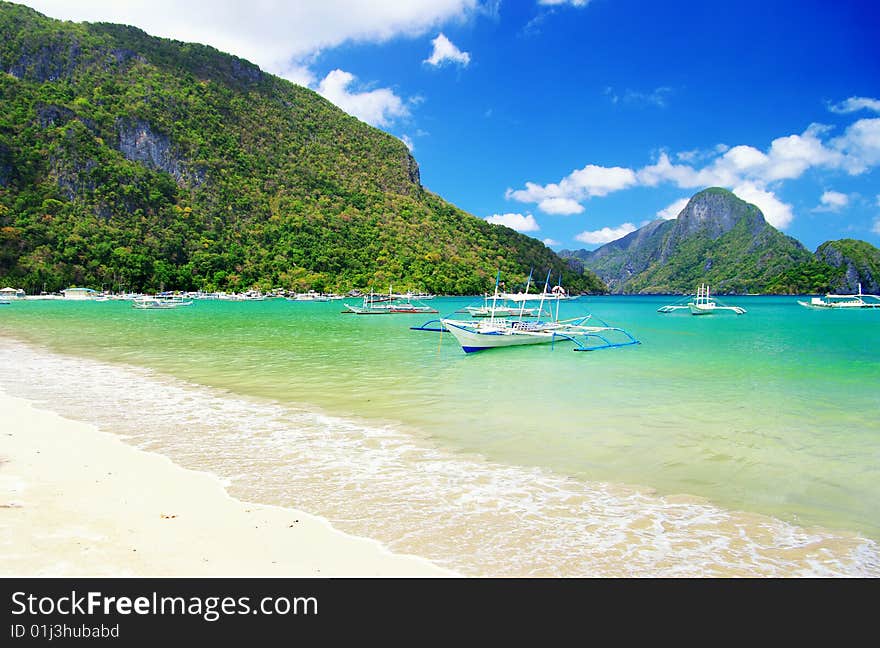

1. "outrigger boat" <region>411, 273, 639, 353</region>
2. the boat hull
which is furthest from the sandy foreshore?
the boat hull

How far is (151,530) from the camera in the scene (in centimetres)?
541

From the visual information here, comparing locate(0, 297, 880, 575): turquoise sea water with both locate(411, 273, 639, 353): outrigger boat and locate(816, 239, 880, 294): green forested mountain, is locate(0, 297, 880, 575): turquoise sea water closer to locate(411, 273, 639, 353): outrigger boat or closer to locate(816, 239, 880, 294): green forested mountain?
locate(411, 273, 639, 353): outrigger boat

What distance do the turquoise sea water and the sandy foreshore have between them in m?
0.42

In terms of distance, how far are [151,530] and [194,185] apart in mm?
146957

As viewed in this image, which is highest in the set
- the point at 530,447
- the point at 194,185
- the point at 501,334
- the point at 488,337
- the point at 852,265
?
the point at 194,185

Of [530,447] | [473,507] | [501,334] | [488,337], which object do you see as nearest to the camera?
[473,507]

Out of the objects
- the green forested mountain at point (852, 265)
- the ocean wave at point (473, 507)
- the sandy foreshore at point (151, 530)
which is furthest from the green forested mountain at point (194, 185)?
the sandy foreshore at point (151, 530)

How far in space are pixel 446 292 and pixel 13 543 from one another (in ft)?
426

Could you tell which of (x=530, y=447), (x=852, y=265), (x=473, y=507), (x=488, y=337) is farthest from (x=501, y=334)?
(x=852, y=265)

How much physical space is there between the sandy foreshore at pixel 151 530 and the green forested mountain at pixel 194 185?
114952 millimetres

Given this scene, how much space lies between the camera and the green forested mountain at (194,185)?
4289 inches

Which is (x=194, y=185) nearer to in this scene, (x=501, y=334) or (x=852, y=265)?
(x=501, y=334)

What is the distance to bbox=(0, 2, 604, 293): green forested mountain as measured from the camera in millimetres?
108938

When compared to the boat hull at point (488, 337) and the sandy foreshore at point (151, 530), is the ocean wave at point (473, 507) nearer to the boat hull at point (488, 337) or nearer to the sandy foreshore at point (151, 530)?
the sandy foreshore at point (151, 530)
